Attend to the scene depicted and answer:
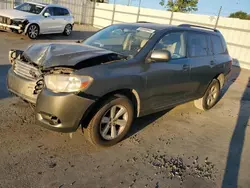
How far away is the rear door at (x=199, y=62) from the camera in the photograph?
507cm

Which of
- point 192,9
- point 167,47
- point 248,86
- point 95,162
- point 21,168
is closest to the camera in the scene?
point 21,168

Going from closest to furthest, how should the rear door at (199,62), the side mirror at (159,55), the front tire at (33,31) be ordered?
the side mirror at (159,55), the rear door at (199,62), the front tire at (33,31)

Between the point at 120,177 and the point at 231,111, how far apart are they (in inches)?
163

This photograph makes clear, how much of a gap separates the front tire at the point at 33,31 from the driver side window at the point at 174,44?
9.60m

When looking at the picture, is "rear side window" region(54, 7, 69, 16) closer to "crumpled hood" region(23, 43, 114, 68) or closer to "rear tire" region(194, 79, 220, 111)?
"rear tire" region(194, 79, 220, 111)

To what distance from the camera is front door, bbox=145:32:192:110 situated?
4207 mm

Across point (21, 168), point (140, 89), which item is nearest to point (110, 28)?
point (140, 89)

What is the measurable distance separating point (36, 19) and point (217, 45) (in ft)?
31.2

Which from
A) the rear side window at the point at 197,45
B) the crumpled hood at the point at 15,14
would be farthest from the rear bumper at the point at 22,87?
the crumpled hood at the point at 15,14

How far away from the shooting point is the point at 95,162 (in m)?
3.48

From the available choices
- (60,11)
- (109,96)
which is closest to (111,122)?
(109,96)

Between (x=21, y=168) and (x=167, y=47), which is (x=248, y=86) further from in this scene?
(x=21, y=168)

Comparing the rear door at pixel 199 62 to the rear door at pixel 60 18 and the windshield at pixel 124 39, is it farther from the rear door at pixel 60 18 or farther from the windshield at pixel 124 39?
the rear door at pixel 60 18

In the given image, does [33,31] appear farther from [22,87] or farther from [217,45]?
[22,87]
